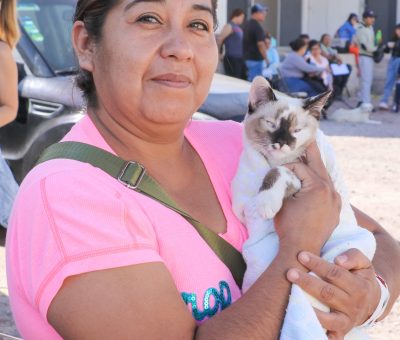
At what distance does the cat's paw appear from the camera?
2.04 meters

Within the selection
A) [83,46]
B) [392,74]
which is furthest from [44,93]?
[392,74]

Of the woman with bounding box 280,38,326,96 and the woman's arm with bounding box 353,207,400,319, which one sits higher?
the woman's arm with bounding box 353,207,400,319

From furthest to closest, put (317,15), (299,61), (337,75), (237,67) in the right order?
(317,15)
(337,75)
(237,67)
(299,61)

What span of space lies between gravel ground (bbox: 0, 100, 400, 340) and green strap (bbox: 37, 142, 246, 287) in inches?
109

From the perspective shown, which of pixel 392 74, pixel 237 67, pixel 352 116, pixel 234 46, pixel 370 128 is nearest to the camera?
pixel 370 128

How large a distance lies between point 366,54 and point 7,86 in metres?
13.2

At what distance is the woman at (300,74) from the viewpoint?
48.3ft

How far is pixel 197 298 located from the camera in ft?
5.89

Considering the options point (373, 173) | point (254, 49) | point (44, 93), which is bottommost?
point (254, 49)

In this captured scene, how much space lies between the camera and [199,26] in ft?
6.55

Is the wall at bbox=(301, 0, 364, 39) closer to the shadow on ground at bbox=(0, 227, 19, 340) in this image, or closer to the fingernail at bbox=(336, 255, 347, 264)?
the shadow on ground at bbox=(0, 227, 19, 340)

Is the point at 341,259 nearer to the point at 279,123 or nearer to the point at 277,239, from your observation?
the point at 277,239

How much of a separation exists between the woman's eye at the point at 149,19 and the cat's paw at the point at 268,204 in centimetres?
55

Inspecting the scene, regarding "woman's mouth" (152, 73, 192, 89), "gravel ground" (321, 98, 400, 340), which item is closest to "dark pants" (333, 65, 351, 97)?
"gravel ground" (321, 98, 400, 340)
